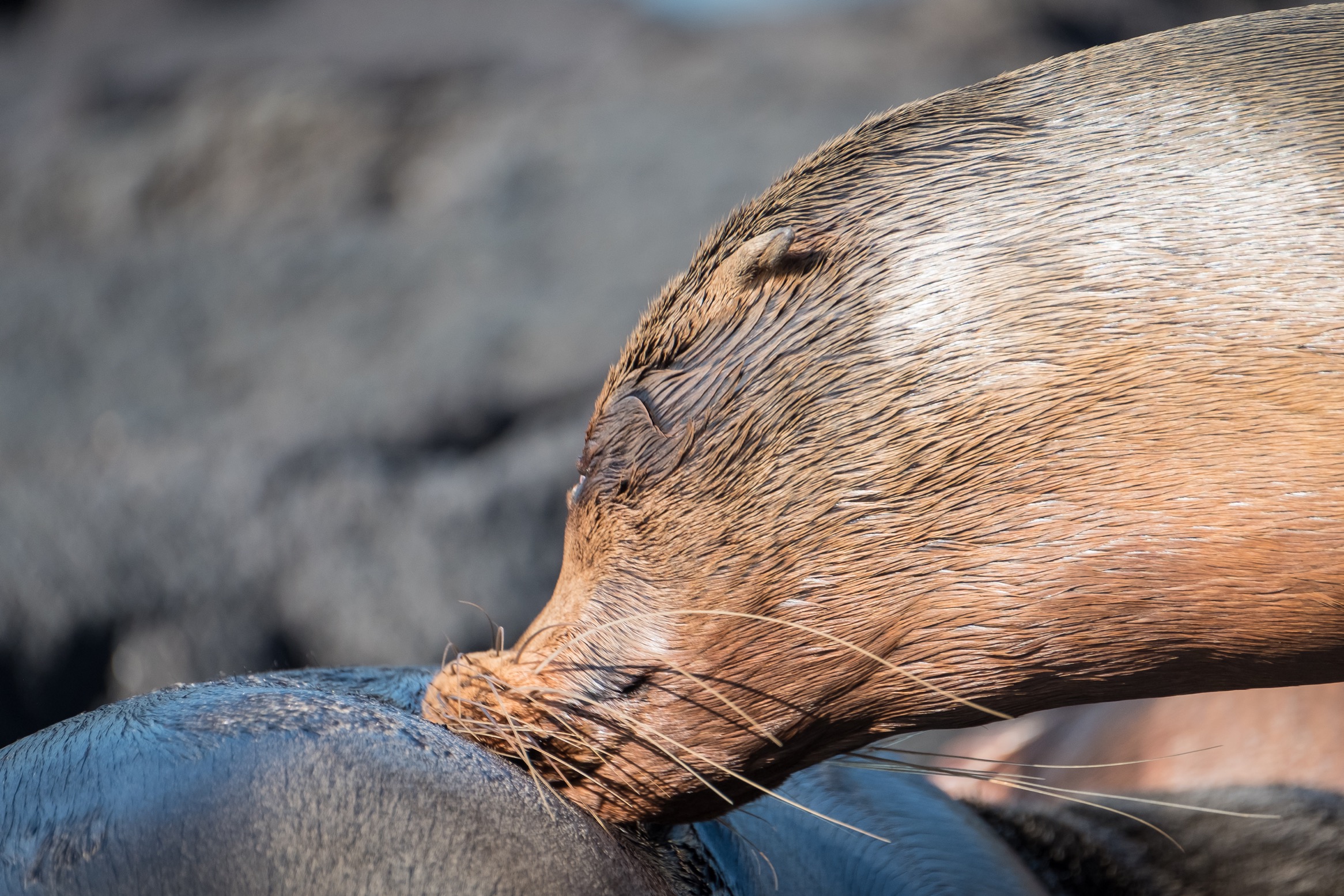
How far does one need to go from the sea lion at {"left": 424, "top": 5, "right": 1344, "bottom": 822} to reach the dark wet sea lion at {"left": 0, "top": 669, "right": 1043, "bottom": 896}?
0.14 metres

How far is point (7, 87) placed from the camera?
5418 millimetres

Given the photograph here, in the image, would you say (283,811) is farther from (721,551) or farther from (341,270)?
(341,270)

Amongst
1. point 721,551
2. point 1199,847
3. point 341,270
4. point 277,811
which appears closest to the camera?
point 277,811

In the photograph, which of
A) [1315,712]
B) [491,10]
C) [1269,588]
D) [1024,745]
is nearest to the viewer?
[1269,588]

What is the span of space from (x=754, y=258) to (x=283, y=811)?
2.55ft

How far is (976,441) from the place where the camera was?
120cm

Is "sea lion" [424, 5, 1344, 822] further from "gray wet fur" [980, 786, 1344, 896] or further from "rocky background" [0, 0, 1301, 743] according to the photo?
"rocky background" [0, 0, 1301, 743]

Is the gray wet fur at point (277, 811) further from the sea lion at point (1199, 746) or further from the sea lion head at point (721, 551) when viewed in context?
the sea lion at point (1199, 746)

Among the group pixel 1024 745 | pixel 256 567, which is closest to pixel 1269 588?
pixel 1024 745

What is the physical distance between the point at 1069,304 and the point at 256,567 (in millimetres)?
2798

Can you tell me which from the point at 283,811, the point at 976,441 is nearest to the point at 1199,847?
the point at 976,441

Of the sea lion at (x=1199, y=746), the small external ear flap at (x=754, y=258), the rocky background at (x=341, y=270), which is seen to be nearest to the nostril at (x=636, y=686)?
the small external ear flap at (x=754, y=258)

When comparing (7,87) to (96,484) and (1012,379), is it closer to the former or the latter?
(96,484)

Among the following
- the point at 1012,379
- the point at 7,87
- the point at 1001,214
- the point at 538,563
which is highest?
the point at 7,87
